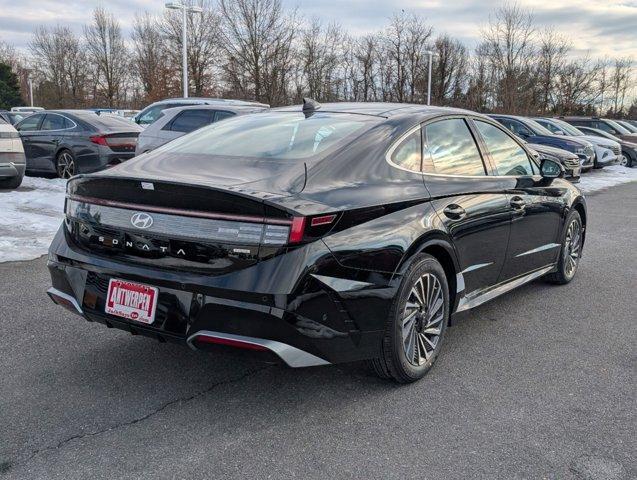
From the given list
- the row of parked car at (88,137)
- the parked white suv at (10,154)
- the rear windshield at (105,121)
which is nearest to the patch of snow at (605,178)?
the row of parked car at (88,137)

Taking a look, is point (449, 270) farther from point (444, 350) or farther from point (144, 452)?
point (144, 452)

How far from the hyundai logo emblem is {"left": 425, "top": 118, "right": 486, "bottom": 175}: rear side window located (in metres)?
1.70

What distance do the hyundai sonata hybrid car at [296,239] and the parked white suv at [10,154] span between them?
733 cm

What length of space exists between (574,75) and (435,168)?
151 ft

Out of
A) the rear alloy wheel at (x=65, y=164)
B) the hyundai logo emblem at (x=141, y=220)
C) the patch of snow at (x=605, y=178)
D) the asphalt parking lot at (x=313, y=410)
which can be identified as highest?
the hyundai logo emblem at (x=141, y=220)

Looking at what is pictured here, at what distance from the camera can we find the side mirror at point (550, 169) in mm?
4967

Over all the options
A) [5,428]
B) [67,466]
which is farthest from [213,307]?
[5,428]

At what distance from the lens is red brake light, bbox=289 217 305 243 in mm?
2729

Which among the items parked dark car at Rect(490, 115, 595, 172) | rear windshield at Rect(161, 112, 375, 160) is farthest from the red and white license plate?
parked dark car at Rect(490, 115, 595, 172)

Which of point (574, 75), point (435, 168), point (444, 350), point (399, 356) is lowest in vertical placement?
point (444, 350)

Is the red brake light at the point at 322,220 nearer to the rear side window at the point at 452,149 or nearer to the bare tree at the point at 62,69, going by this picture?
the rear side window at the point at 452,149

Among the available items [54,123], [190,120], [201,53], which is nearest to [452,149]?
[190,120]

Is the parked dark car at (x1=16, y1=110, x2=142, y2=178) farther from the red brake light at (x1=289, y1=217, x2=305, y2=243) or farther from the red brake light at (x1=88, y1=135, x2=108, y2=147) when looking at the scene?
the red brake light at (x1=289, y1=217, x2=305, y2=243)

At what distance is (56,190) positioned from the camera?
10.6 m
